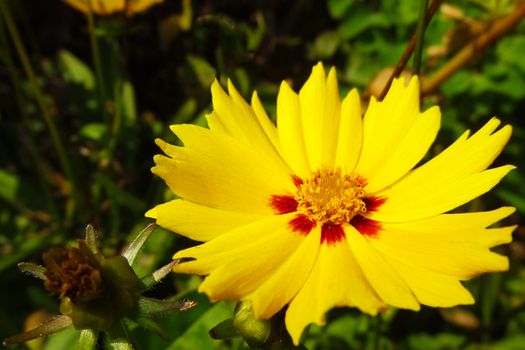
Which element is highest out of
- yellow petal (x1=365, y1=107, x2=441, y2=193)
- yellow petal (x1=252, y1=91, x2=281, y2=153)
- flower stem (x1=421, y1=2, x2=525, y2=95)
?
flower stem (x1=421, y1=2, x2=525, y2=95)

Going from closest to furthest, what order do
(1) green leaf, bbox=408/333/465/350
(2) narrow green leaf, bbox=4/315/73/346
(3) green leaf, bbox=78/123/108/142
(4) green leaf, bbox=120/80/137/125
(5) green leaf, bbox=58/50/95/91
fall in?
(2) narrow green leaf, bbox=4/315/73/346, (1) green leaf, bbox=408/333/465/350, (3) green leaf, bbox=78/123/108/142, (4) green leaf, bbox=120/80/137/125, (5) green leaf, bbox=58/50/95/91

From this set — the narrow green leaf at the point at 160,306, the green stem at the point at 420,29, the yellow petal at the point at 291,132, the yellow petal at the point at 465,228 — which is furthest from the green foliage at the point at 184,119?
the yellow petal at the point at 465,228

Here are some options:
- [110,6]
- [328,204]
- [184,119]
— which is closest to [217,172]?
[328,204]

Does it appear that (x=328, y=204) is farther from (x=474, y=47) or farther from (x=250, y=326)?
(x=474, y=47)

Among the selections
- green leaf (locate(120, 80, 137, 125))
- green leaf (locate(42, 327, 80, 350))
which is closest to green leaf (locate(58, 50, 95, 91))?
green leaf (locate(120, 80, 137, 125))

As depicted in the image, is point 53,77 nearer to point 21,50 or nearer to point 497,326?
point 21,50

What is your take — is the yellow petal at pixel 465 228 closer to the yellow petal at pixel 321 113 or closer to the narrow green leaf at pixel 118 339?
the yellow petal at pixel 321 113

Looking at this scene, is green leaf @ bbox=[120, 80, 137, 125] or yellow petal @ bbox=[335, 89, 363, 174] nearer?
yellow petal @ bbox=[335, 89, 363, 174]

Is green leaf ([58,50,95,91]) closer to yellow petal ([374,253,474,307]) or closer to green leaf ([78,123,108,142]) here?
green leaf ([78,123,108,142])
